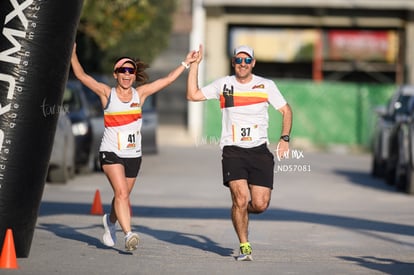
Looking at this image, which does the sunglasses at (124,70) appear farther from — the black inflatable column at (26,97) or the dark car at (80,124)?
the dark car at (80,124)

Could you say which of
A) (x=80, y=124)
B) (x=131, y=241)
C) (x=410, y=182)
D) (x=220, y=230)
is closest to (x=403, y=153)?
(x=410, y=182)

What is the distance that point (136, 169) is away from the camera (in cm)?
1223

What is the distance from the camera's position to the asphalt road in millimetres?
11211

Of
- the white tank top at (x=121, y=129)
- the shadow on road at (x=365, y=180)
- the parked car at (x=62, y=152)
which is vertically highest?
the white tank top at (x=121, y=129)

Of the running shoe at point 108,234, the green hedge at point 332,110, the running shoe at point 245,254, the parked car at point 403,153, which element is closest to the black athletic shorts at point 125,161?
the running shoe at point 108,234

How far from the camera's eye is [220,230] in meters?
14.7

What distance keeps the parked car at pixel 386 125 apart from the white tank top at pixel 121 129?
12955 millimetres

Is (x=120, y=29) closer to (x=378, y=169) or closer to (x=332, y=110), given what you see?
(x=378, y=169)

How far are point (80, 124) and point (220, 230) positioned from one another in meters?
10.0

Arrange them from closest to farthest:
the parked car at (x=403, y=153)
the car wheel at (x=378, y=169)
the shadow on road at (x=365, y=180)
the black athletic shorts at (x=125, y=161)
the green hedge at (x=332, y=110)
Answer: the black athletic shorts at (x=125, y=161) → the parked car at (x=403, y=153) → the shadow on road at (x=365, y=180) → the car wheel at (x=378, y=169) → the green hedge at (x=332, y=110)

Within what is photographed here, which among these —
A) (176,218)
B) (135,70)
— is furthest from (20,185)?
(176,218)

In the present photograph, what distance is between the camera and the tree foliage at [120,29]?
98.8ft

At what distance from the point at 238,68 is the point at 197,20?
38.0 metres

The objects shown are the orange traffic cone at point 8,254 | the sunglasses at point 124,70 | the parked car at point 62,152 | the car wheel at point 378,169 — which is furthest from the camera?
the car wheel at point 378,169
